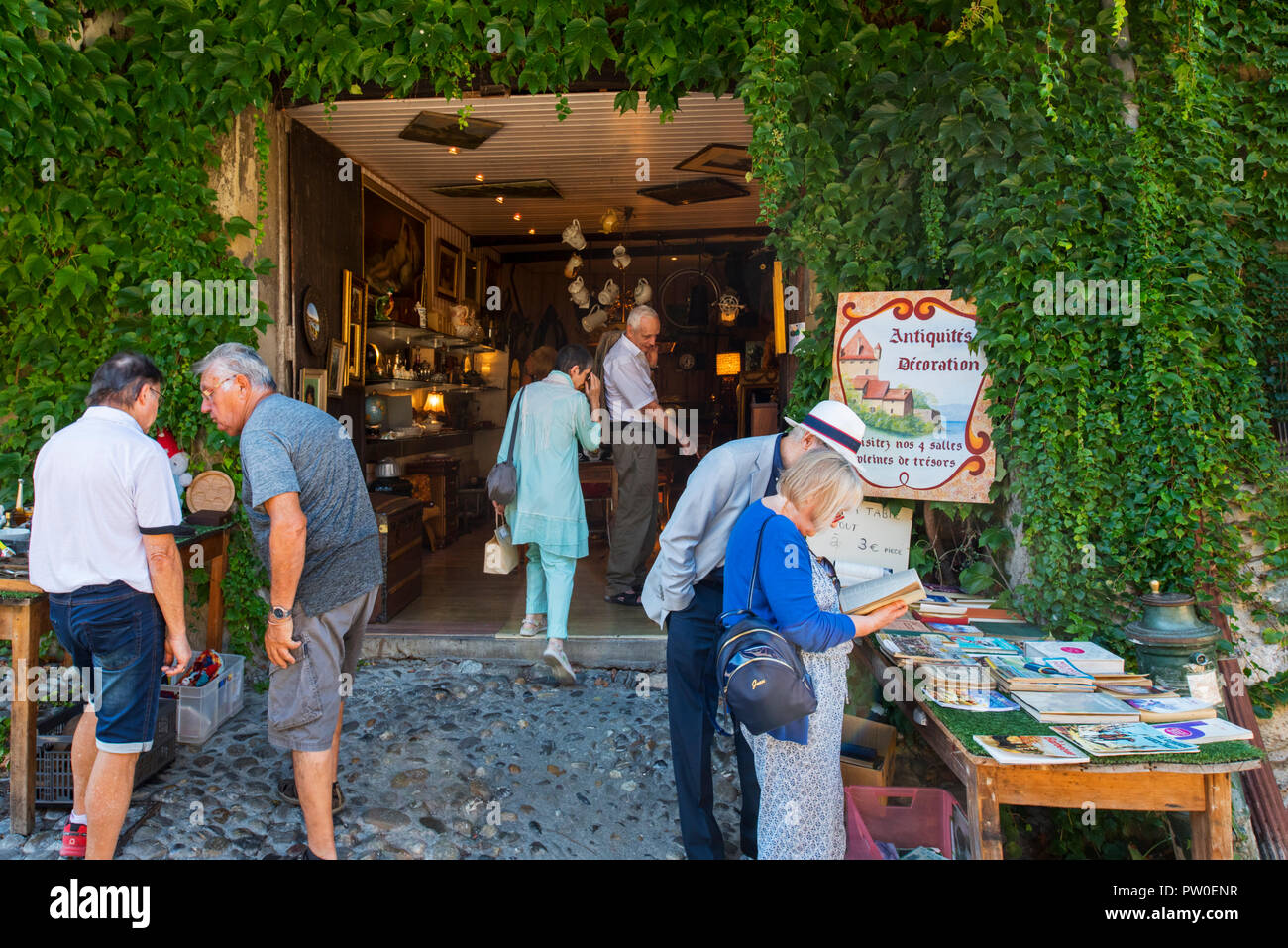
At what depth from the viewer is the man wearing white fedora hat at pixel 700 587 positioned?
10.4ft

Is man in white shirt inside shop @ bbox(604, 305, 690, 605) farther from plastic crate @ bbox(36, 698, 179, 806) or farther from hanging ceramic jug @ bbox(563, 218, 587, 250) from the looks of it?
hanging ceramic jug @ bbox(563, 218, 587, 250)

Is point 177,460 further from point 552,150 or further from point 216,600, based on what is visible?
point 552,150

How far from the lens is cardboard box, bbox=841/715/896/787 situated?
11.7 feet

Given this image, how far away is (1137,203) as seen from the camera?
12.6 ft

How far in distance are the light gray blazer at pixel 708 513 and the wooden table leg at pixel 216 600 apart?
3.34 m

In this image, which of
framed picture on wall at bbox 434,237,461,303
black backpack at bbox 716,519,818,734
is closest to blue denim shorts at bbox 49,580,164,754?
black backpack at bbox 716,519,818,734

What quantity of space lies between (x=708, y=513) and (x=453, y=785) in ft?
6.51

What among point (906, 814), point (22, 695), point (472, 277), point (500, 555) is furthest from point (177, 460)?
point (472, 277)

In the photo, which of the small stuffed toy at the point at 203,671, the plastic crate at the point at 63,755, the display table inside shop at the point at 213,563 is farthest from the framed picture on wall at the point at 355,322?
the plastic crate at the point at 63,755

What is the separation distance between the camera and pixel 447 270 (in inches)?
411

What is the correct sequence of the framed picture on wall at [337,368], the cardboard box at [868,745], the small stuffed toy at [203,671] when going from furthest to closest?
the framed picture on wall at [337,368] < the small stuffed toy at [203,671] < the cardboard box at [868,745]

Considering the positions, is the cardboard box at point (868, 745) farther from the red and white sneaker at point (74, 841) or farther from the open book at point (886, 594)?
the red and white sneaker at point (74, 841)

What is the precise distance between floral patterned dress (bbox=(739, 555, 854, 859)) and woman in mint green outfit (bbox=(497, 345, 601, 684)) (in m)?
2.58

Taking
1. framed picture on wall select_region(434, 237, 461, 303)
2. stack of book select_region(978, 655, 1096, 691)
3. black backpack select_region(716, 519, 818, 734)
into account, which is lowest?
stack of book select_region(978, 655, 1096, 691)
